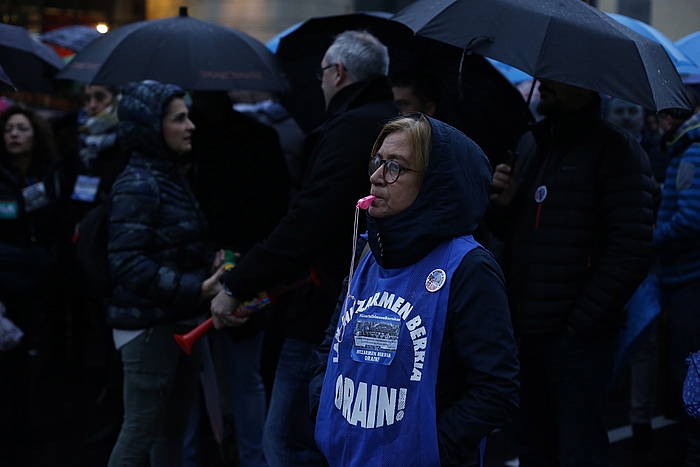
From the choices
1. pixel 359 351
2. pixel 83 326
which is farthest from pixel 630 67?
pixel 83 326

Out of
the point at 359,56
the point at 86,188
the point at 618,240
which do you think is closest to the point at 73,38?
the point at 86,188

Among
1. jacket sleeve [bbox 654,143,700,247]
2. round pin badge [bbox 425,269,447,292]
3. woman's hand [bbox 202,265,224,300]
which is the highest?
round pin badge [bbox 425,269,447,292]

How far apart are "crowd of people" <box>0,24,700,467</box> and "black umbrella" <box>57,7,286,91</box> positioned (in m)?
0.22

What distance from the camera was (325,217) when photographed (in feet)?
12.0

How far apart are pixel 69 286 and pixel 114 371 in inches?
54.1

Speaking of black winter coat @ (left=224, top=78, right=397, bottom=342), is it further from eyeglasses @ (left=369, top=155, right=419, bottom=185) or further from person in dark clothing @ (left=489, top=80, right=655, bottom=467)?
eyeglasses @ (left=369, top=155, right=419, bottom=185)

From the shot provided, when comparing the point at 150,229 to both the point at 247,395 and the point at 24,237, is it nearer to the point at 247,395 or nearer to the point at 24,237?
the point at 247,395

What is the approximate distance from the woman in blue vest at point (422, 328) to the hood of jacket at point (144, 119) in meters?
1.65

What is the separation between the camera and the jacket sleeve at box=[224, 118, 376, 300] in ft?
11.9

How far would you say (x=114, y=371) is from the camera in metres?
6.07

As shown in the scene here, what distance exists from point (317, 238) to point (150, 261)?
771 millimetres

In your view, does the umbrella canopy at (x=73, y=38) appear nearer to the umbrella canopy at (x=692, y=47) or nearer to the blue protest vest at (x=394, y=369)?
the umbrella canopy at (x=692, y=47)

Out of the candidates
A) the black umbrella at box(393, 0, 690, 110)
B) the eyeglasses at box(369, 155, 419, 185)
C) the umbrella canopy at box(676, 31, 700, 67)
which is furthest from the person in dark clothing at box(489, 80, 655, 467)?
the umbrella canopy at box(676, 31, 700, 67)

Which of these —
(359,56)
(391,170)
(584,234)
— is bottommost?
(584,234)
